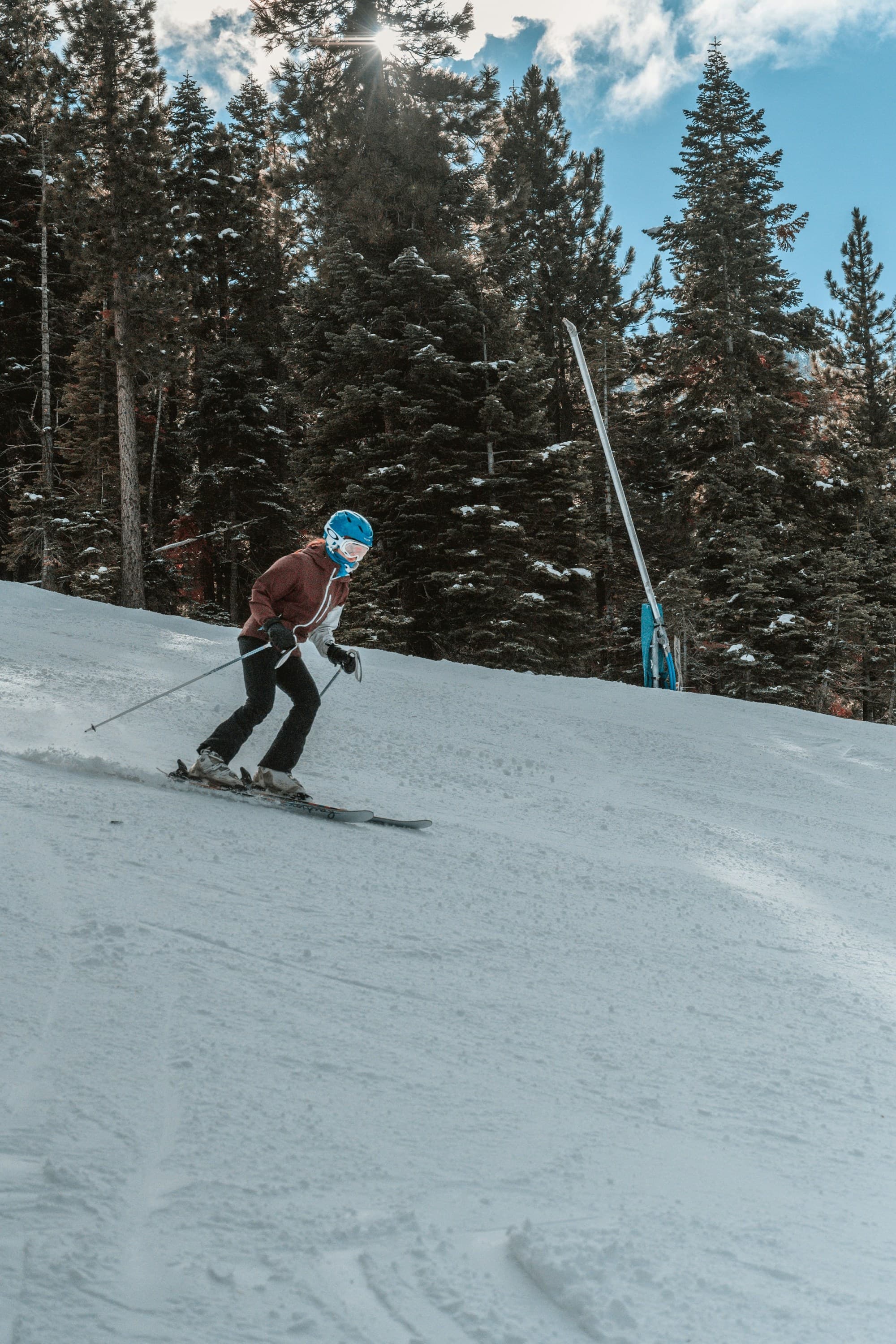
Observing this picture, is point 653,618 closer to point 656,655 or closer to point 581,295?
point 656,655

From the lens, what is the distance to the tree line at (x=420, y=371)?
18516 millimetres

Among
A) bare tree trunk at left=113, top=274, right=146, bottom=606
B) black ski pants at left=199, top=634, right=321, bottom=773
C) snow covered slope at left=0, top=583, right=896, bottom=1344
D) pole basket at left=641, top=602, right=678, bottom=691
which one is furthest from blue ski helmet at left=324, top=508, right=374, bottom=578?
bare tree trunk at left=113, top=274, right=146, bottom=606

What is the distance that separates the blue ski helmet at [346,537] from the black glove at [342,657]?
0.53 m

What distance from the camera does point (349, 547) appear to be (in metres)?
5.54

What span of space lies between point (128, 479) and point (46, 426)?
5.19m

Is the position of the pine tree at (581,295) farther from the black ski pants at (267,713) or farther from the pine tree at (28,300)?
the black ski pants at (267,713)

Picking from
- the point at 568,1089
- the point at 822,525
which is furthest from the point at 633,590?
the point at 568,1089

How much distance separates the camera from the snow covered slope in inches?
64.1

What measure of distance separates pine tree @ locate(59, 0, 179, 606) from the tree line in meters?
0.06

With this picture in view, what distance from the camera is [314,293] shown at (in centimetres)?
2005

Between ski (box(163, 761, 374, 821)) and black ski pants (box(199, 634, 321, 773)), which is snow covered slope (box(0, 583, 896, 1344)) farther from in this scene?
black ski pants (box(199, 634, 321, 773))

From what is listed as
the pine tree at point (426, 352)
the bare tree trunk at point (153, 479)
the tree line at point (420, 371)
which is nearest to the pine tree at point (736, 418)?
the tree line at point (420, 371)

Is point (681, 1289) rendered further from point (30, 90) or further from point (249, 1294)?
point (30, 90)

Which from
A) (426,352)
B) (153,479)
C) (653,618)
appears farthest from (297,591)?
(153,479)
